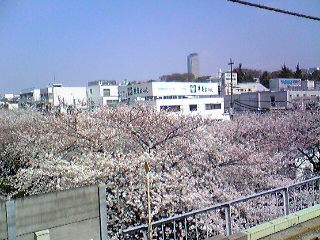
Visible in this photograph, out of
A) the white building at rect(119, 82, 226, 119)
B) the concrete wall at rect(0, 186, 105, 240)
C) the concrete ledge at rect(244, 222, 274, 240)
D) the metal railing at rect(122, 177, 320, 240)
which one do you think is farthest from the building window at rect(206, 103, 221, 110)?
the concrete wall at rect(0, 186, 105, 240)

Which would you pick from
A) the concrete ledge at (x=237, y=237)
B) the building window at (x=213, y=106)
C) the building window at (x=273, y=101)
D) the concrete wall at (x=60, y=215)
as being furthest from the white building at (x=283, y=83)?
the concrete wall at (x=60, y=215)

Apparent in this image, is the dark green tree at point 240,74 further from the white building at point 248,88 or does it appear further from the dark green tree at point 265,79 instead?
the white building at point 248,88

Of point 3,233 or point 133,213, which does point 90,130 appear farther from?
point 3,233

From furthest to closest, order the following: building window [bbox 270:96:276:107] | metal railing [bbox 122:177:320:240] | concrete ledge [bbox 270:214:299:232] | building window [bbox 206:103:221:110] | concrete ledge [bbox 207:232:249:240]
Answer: building window [bbox 270:96:276:107] → building window [bbox 206:103:221:110] → metal railing [bbox 122:177:320:240] → concrete ledge [bbox 270:214:299:232] → concrete ledge [bbox 207:232:249:240]

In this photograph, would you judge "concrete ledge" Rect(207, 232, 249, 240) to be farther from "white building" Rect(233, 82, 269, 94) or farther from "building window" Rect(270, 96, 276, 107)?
"white building" Rect(233, 82, 269, 94)

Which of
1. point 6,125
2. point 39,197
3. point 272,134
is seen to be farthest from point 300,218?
point 6,125

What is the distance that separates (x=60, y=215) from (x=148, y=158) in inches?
249

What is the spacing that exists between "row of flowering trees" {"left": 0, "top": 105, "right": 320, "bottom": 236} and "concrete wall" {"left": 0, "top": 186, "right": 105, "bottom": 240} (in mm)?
4220

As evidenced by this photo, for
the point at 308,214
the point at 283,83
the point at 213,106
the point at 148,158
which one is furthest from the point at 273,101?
the point at 308,214

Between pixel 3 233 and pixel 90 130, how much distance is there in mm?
10408

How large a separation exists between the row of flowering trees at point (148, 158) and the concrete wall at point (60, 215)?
4220 millimetres

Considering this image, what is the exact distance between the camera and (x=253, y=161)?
39.8ft

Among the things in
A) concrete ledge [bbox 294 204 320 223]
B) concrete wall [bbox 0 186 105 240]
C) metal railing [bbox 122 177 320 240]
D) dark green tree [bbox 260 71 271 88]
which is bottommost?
metal railing [bbox 122 177 320 240]

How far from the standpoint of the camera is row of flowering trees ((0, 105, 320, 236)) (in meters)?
8.74
